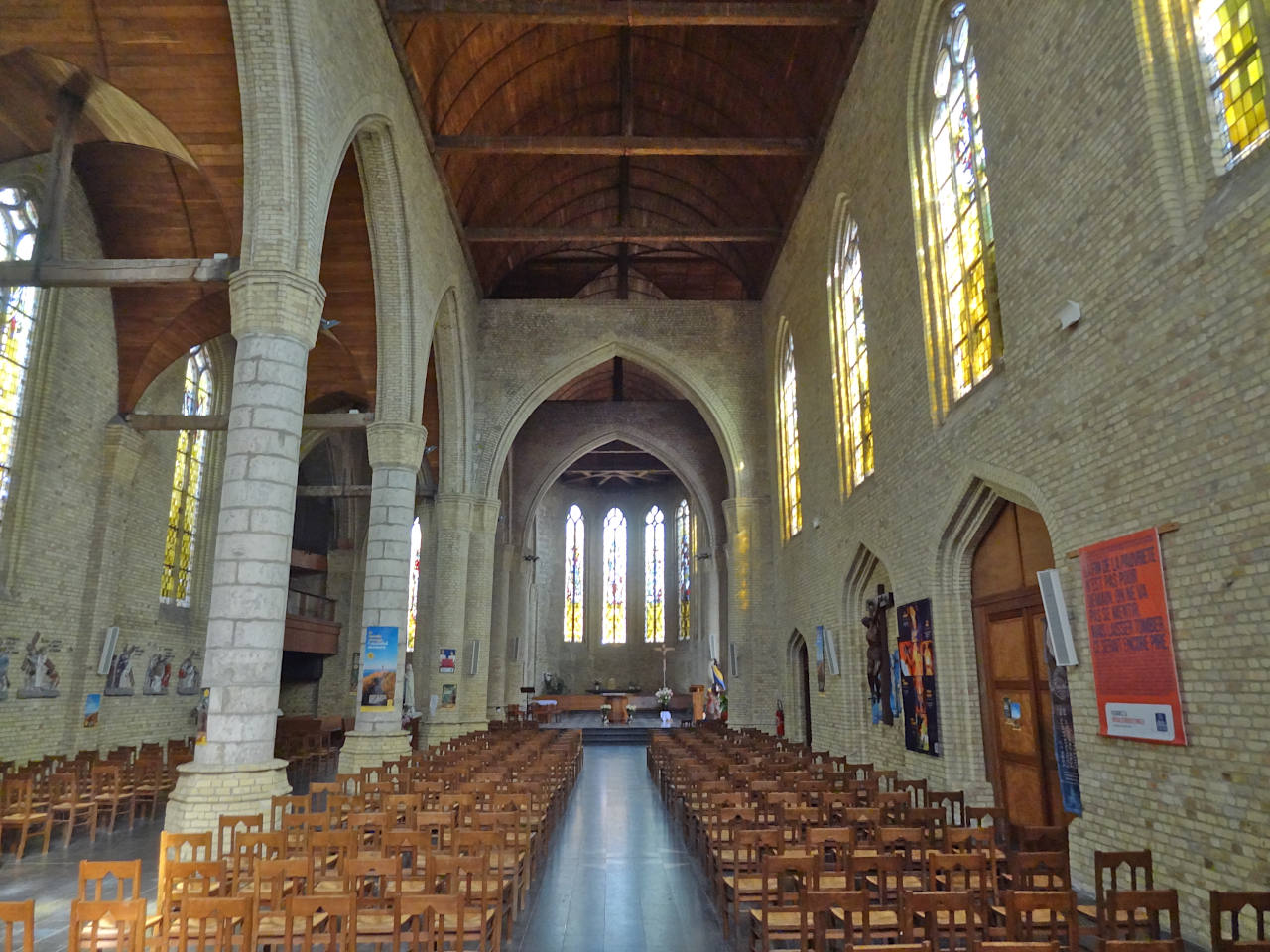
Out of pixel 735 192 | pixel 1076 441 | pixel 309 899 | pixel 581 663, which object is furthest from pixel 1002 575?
pixel 581 663

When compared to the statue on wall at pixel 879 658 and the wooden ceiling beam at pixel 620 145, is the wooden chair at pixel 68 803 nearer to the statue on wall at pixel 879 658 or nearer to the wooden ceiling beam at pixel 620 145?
the statue on wall at pixel 879 658

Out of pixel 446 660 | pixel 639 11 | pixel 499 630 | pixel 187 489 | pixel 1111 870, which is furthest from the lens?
pixel 499 630

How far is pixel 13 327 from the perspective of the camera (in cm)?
1339

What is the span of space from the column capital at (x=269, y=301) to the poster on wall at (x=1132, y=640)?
830 cm

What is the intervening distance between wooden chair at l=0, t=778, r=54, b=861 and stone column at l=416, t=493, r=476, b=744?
10410mm

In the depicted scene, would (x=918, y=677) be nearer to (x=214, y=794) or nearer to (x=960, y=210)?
(x=960, y=210)

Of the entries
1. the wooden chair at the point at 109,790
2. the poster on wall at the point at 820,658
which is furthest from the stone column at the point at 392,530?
the poster on wall at the point at 820,658

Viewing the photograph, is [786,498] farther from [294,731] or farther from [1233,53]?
[1233,53]

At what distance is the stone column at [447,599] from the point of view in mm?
20000

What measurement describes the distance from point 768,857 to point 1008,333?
594 centimetres

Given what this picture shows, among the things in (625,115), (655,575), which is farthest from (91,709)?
(655,575)

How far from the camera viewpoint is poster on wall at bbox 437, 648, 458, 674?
1994 centimetres

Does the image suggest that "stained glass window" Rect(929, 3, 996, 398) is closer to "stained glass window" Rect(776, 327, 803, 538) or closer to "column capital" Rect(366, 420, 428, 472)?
"stained glass window" Rect(776, 327, 803, 538)

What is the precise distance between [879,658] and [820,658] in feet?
11.8
